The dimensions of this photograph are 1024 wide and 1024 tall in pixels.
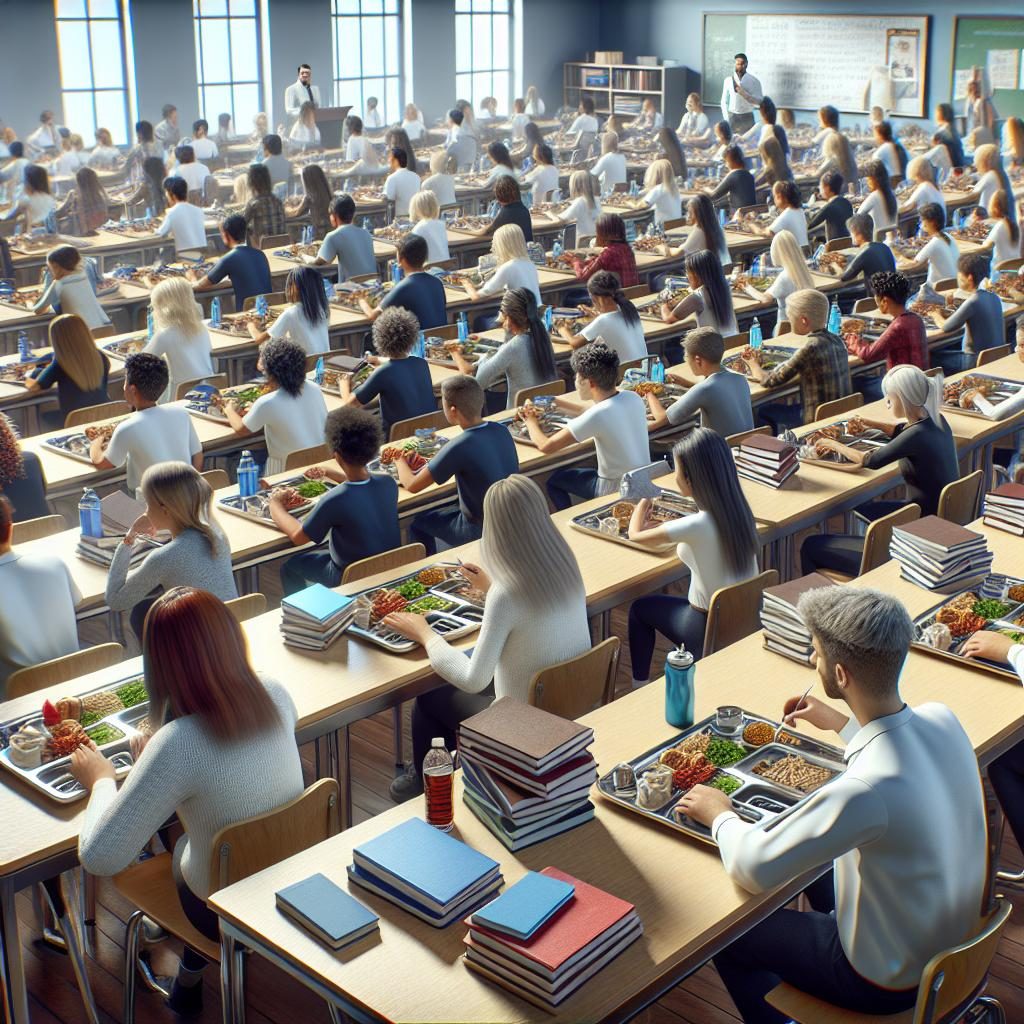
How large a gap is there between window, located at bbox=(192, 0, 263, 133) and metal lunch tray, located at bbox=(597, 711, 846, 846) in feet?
57.5

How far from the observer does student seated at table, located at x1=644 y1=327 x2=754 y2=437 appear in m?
6.94

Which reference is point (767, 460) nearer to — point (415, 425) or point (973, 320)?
point (415, 425)

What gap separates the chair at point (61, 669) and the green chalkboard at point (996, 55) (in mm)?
18124

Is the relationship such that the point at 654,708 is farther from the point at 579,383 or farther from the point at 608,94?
the point at 608,94

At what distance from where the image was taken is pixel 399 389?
7461 millimetres

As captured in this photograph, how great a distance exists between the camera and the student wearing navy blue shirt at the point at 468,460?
20.0 ft

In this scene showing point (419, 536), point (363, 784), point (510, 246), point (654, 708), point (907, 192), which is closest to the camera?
point (654, 708)

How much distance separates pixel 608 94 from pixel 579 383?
1736 centimetres

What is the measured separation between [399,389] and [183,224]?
16.7ft

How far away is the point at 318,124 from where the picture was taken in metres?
18.3

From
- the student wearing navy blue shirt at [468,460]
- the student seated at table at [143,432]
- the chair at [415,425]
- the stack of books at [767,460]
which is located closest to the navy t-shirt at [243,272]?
the chair at [415,425]

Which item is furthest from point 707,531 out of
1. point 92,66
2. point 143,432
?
point 92,66

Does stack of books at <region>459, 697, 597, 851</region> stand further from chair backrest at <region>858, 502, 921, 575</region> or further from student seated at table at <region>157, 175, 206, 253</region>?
student seated at table at <region>157, 175, 206, 253</region>

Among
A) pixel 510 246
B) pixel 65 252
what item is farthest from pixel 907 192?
pixel 65 252
